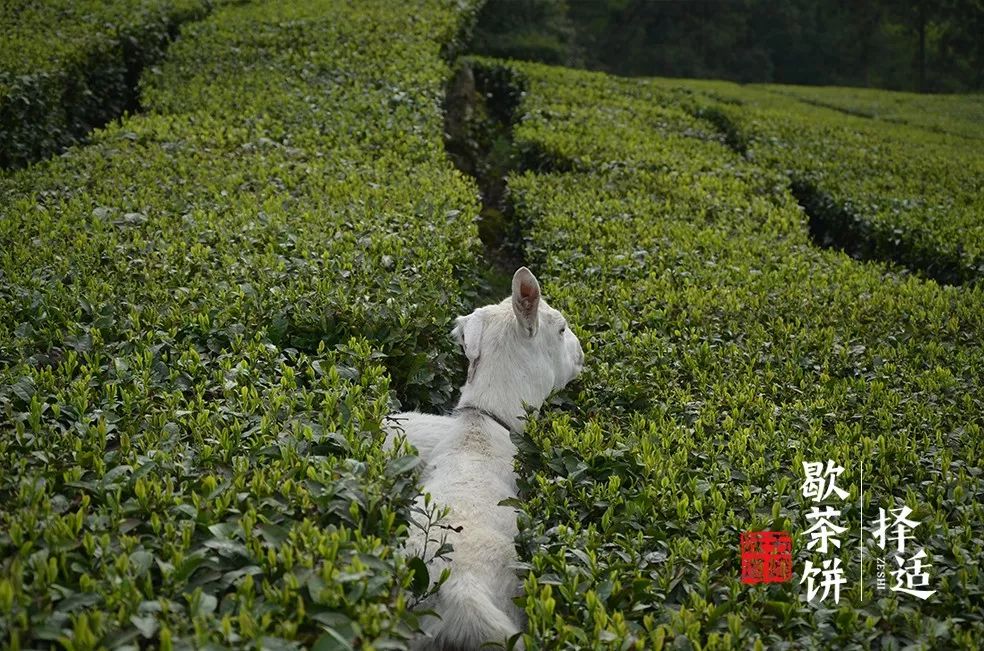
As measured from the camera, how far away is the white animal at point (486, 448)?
10.8ft

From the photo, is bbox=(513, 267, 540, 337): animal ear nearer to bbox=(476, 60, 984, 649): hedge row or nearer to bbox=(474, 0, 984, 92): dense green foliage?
bbox=(476, 60, 984, 649): hedge row

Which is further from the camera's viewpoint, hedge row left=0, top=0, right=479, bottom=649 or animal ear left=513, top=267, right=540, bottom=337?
animal ear left=513, top=267, right=540, bottom=337

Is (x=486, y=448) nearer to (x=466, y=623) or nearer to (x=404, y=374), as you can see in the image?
(x=404, y=374)

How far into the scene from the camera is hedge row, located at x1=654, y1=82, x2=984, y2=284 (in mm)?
9414

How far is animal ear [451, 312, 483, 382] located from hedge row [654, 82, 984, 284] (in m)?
Answer: 6.05

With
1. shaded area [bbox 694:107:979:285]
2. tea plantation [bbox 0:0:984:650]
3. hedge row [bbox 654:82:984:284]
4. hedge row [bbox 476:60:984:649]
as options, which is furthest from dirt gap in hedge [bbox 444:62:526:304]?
hedge row [bbox 654:82:984:284]

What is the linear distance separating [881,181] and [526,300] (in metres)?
8.48

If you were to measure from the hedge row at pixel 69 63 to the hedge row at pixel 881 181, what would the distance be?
9.29 meters

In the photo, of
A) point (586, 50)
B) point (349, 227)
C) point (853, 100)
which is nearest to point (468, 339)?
point (349, 227)

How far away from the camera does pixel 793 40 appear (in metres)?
39.2

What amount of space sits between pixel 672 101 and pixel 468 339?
12015 mm

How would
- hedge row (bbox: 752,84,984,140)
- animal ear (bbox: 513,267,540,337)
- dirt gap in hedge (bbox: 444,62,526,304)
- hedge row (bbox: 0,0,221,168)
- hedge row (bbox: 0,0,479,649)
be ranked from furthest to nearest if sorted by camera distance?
hedge row (bbox: 752,84,984,140), hedge row (bbox: 0,0,221,168), dirt gap in hedge (bbox: 444,62,526,304), animal ear (bbox: 513,267,540,337), hedge row (bbox: 0,0,479,649)

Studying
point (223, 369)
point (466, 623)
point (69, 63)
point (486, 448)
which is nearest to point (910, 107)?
point (69, 63)

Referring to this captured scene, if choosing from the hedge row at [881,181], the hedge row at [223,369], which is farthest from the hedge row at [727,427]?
the hedge row at [881,181]
